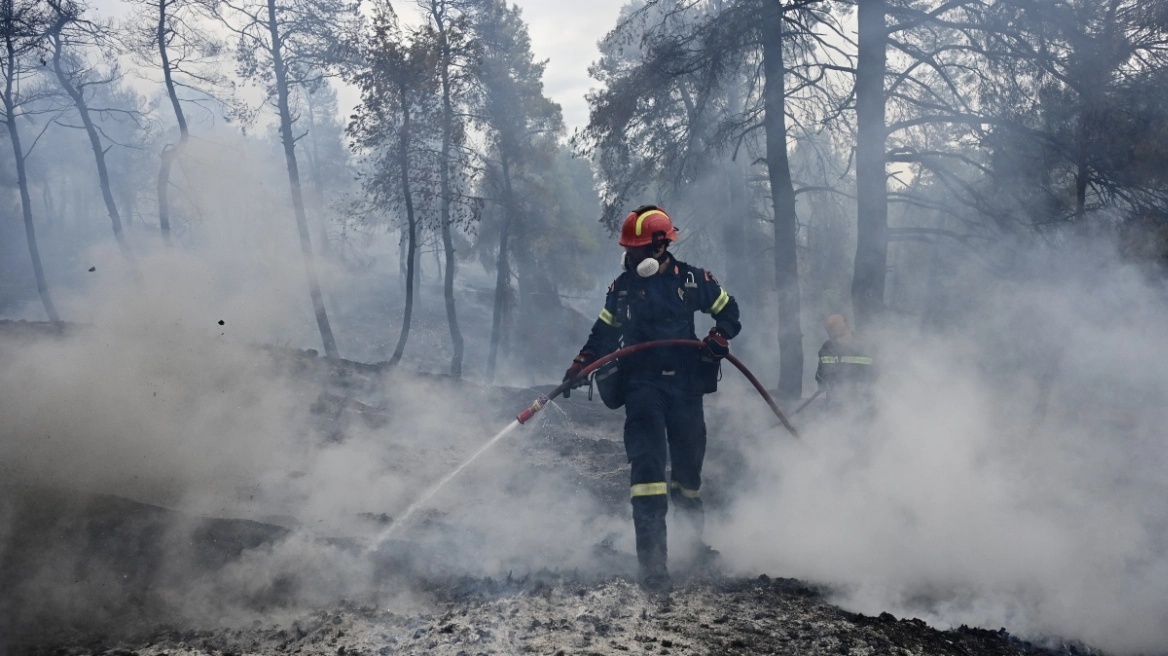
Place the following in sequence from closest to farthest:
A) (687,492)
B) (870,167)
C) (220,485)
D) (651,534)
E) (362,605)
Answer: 1. (362,605)
2. (651,534)
3. (687,492)
4. (220,485)
5. (870,167)

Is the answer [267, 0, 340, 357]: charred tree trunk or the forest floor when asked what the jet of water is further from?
[267, 0, 340, 357]: charred tree trunk

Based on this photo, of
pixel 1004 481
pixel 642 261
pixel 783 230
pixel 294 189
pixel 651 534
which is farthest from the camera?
pixel 294 189

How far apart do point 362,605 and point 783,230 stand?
10064 millimetres

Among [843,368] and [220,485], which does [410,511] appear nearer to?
[220,485]

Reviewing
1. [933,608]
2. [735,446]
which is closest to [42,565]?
[933,608]

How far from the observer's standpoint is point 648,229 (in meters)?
5.06

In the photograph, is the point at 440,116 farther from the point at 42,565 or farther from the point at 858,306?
the point at 42,565

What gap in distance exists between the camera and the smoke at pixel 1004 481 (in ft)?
14.0

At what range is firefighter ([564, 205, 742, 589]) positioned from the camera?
504 centimetres

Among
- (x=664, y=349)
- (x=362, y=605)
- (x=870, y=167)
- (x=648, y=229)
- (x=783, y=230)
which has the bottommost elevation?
(x=362, y=605)

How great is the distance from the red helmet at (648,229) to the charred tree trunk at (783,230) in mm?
7785

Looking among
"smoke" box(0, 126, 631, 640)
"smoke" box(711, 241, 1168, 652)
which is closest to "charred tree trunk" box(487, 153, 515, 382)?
"smoke" box(0, 126, 631, 640)

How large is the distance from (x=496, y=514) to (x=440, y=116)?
39.4 ft

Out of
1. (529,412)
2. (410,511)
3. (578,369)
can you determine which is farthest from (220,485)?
(578,369)
